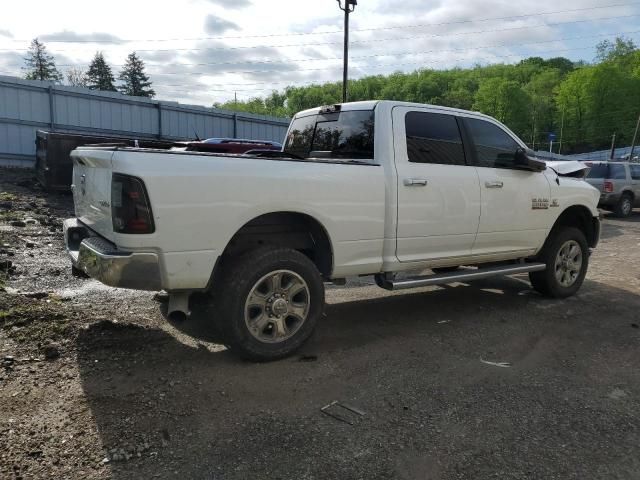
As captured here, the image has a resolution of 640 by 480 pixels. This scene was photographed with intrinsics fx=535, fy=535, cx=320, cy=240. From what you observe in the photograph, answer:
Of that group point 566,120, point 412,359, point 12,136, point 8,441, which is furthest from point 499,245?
point 566,120

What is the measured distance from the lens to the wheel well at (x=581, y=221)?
21.3 ft

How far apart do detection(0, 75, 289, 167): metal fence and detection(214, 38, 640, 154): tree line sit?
58952 mm

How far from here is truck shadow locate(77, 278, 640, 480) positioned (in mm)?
2896

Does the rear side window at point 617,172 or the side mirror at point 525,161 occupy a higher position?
the side mirror at point 525,161

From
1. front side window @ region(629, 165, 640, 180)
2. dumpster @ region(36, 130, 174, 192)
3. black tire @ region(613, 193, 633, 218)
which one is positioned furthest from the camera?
front side window @ region(629, 165, 640, 180)

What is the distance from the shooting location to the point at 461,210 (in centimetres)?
512

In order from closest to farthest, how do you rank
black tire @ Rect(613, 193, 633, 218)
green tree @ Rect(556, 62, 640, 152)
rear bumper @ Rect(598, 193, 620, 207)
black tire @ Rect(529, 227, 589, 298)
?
black tire @ Rect(529, 227, 589, 298) < rear bumper @ Rect(598, 193, 620, 207) < black tire @ Rect(613, 193, 633, 218) < green tree @ Rect(556, 62, 640, 152)

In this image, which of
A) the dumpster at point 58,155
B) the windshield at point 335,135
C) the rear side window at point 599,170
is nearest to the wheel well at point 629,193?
the rear side window at point 599,170

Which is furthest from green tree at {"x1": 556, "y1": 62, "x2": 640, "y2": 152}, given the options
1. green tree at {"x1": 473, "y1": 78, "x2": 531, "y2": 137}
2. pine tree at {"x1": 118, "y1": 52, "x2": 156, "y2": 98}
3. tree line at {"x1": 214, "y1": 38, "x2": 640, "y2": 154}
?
pine tree at {"x1": 118, "y1": 52, "x2": 156, "y2": 98}

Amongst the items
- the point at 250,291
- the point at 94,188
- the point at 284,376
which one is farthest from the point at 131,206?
the point at 284,376

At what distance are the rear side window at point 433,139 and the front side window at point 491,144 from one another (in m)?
0.24

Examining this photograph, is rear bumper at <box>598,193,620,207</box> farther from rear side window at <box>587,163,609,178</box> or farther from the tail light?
the tail light

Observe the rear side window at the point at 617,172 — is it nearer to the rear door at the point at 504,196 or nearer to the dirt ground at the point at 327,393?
the dirt ground at the point at 327,393

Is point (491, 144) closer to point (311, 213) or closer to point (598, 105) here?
point (311, 213)
